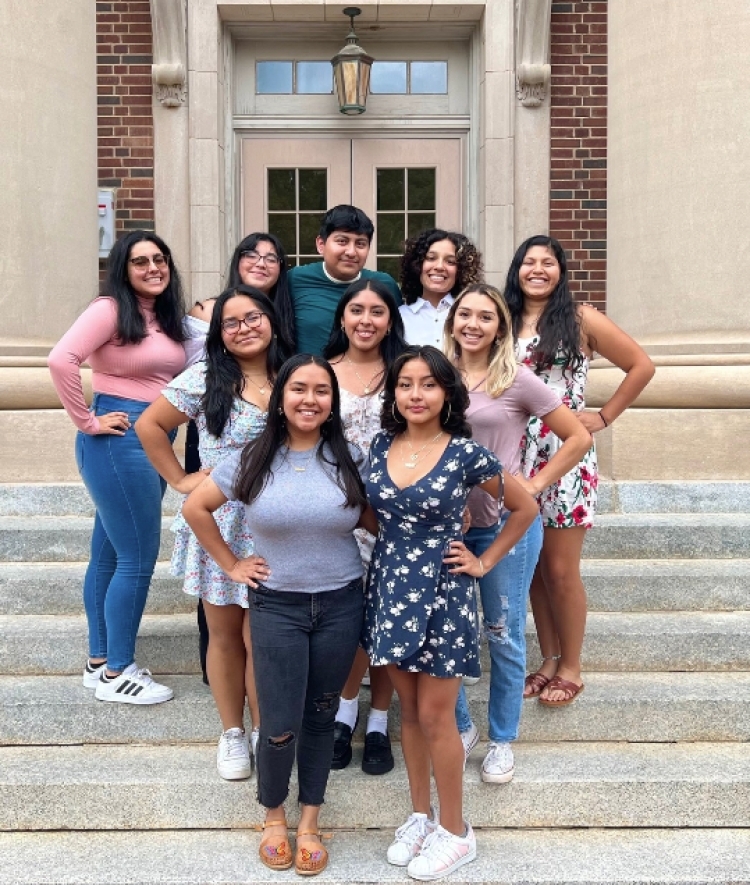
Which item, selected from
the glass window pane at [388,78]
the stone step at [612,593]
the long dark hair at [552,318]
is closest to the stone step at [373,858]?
the stone step at [612,593]

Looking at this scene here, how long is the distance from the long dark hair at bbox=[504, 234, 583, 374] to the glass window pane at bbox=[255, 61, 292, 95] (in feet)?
16.2

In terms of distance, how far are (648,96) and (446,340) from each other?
311 centimetres

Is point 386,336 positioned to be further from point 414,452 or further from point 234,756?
point 234,756

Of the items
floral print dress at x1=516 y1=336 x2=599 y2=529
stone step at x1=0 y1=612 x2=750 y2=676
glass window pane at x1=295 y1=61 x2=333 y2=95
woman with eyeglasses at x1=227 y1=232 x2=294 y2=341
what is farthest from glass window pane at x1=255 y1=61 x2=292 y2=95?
stone step at x1=0 y1=612 x2=750 y2=676

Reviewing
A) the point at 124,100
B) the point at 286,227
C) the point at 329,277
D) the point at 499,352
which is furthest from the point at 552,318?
the point at 124,100

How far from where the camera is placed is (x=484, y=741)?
3.44m

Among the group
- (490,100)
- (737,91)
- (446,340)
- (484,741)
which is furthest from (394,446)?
(490,100)

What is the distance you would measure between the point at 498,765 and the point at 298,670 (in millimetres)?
801

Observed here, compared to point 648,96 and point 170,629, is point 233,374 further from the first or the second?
point 648,96

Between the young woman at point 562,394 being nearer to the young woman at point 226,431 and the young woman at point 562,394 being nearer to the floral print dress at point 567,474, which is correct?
the floral print dress at point 567,474

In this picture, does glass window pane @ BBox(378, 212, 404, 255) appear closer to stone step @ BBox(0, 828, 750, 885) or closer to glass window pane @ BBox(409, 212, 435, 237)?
glass window pane @ BBox(409, 212, 435, 237)

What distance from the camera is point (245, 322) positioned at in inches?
121

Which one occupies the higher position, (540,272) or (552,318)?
(540,272)

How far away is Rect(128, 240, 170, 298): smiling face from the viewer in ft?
11.5
